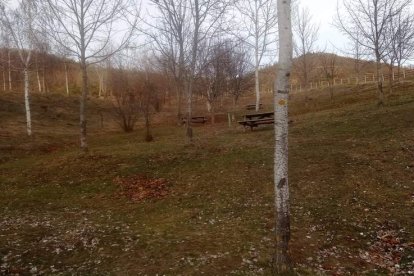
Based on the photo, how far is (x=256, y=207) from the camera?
416 inches

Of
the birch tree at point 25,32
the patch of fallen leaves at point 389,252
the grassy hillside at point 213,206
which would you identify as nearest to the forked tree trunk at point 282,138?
the grassy hillside at point 213,206

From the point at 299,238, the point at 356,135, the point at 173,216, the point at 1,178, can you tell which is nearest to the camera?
the point at 299,238

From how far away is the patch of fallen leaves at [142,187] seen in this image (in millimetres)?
12274

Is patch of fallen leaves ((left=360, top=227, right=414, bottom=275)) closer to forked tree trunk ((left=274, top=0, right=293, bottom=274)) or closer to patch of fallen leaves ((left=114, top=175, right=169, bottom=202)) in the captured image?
forked tree trunk ((left=274, top=0, right=293, bottom=274))

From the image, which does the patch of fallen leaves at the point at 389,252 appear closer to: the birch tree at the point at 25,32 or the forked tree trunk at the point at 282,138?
the forked tree trunk at the point at 282,138

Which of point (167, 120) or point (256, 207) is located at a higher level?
point (167, 120)

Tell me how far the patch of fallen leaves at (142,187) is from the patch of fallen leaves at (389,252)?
269 inches

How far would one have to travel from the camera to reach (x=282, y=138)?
6.63m

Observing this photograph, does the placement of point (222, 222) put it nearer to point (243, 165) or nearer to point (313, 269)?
point (313, 269)

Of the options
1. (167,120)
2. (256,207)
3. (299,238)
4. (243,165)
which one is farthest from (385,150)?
(167,120)

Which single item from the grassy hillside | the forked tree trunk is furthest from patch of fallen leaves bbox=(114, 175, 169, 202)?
the forked tree trunk

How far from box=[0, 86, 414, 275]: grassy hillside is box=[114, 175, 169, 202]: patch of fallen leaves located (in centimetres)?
4

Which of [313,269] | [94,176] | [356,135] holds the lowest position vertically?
[313,269]

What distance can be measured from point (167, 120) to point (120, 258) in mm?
34879
